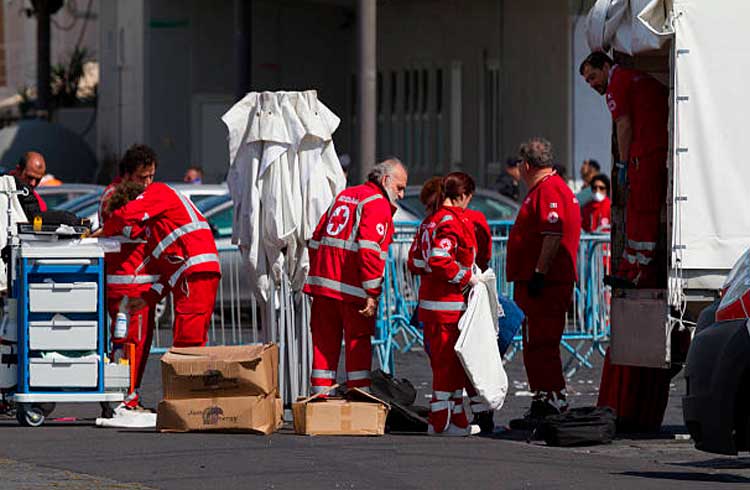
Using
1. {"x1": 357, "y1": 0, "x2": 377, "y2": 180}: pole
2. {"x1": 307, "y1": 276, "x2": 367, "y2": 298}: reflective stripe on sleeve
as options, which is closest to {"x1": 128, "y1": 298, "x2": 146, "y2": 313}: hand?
{"x1": 307, "y1": 276, "x2": 367, "y2": 298}: reflective stripe on sleeve

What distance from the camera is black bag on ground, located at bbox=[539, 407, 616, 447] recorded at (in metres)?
11.5

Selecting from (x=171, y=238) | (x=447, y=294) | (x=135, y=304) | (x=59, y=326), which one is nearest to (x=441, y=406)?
(x=447, y=294)

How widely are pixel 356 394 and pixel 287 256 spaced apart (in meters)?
1.50

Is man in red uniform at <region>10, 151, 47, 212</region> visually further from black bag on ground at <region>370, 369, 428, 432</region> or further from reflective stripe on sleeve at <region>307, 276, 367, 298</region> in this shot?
black bag on ground at <region>370, 369, 428, 432</region>

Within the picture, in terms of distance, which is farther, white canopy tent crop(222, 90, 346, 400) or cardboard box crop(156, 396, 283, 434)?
white canopy tent crop(222, 90, 346, 400)

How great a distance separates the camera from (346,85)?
121ft

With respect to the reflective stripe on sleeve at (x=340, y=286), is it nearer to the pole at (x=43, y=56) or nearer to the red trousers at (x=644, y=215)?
the red trousers at (x=644, y=215)

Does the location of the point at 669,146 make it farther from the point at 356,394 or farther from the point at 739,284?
the point at 356,394

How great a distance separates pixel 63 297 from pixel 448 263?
8.32ft

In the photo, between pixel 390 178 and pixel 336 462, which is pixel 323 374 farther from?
pixel 336 462

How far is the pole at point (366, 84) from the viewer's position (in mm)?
22219

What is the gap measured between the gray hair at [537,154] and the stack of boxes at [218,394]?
7.33 feet

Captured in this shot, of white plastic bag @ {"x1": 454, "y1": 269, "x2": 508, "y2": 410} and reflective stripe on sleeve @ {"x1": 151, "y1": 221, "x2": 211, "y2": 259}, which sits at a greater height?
reflective stripe on sleeve @ {"x1": 151, "y1": 221, "x2": 211, "y2": 259}

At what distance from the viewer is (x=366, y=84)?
73.2 feet
